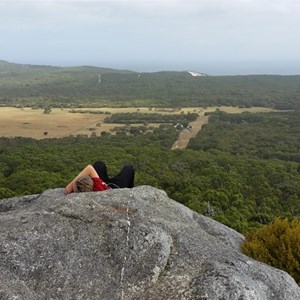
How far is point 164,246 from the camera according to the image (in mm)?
7941

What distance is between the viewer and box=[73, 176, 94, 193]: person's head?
1051cm

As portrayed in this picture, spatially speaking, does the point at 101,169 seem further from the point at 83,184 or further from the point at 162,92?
the point at 162,92

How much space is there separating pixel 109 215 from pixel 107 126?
85483 mm

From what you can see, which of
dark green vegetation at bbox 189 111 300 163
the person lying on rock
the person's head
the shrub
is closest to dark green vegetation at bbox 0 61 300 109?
dark green vegetation at bbox 189 111 300 163

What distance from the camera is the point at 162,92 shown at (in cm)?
16238

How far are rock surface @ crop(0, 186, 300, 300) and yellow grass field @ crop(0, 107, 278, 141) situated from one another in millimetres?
64477

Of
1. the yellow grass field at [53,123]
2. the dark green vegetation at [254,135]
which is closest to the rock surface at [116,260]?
the dark green vegetation at [254,135]

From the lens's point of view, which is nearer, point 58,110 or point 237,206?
point 237,206

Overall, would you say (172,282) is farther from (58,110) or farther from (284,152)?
(58,110)

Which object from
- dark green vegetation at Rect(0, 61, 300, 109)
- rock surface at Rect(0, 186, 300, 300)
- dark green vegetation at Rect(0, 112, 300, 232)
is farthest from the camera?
dark green vegetation at Rect(0, 61, 300, 109)

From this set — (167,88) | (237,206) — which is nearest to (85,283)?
(237,206)

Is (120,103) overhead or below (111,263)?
below

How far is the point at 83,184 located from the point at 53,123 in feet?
280

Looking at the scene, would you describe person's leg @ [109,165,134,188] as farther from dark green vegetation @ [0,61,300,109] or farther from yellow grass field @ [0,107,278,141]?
dark green vegetation @ [0,61,300,109]
